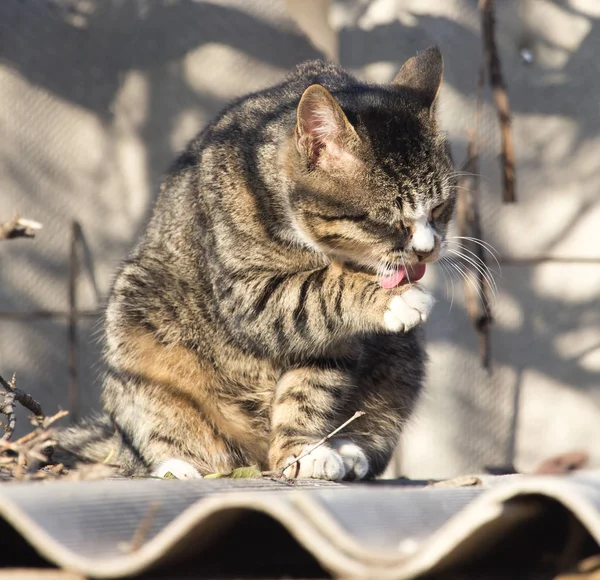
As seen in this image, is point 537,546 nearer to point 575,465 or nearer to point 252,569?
point 252,569

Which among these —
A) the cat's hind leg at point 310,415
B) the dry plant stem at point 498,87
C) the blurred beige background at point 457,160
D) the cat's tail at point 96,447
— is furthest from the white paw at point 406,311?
the blurred beige background at point 457,160

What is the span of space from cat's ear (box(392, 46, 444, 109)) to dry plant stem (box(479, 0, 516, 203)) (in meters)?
1.36

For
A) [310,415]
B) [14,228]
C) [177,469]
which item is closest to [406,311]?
[310,415]

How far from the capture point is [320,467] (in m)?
2.66

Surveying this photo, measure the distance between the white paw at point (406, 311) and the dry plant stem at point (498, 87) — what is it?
1.86m

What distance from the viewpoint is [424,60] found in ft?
10.3

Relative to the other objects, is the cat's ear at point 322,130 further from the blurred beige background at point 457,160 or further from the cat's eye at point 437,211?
the blurred beige background at point 457,160

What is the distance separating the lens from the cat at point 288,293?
8.98 ft

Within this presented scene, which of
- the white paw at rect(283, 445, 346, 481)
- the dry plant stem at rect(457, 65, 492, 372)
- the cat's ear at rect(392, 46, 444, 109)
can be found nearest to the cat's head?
the cat's ear at rect(392, 46, 444, 109)

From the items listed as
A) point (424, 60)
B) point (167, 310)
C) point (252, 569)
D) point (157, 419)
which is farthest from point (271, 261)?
point (252, 569)

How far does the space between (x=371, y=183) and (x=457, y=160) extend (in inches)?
90.4

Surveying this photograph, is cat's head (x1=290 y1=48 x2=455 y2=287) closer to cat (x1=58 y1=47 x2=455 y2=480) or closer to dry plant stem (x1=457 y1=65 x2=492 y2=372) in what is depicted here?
cat (x1=58 y1=47 x2=455 y2=480)

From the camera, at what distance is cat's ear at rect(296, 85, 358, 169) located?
2.62 m

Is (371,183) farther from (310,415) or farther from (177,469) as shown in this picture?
(177,469)
